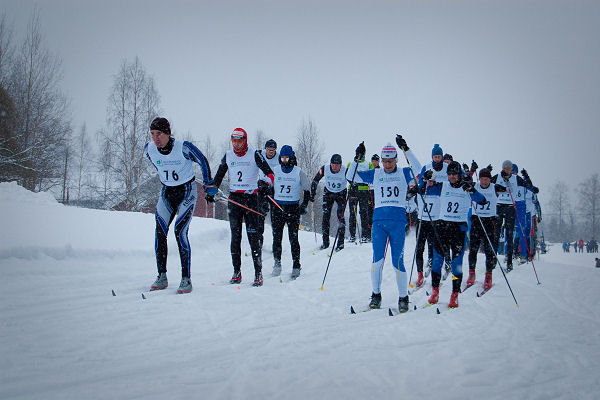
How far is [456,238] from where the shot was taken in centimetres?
545

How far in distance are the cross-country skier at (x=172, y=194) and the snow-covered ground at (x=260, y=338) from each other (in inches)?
16.3

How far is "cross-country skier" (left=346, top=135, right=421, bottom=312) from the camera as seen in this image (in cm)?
466

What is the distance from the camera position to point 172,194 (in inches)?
196

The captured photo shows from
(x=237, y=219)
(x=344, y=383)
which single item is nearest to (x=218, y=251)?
(x=237, y=219)

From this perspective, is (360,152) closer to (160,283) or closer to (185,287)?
(185,287)

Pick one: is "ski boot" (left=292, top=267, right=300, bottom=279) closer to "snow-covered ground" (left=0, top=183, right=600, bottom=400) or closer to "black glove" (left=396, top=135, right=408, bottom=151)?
"snow-covered ground" (left=0, top=183, right=600, bottom=400)

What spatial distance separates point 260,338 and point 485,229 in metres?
5.63

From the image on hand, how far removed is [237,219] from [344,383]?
3.80 metres

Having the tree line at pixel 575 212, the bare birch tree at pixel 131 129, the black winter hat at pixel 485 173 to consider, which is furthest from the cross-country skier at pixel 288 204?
the tree line at pixel 575 212

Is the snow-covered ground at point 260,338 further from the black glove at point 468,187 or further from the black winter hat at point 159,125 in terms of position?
the black winter hat at point 159,125

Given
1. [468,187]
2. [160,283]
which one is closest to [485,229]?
[468,187]

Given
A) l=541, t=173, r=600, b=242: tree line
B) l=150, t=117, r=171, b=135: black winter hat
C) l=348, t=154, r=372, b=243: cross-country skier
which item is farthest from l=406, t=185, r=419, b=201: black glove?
l=541, t=173, r=600, b=242: tree line

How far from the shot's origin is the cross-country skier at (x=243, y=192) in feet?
18.5

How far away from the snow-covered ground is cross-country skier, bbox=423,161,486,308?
0.52 m
